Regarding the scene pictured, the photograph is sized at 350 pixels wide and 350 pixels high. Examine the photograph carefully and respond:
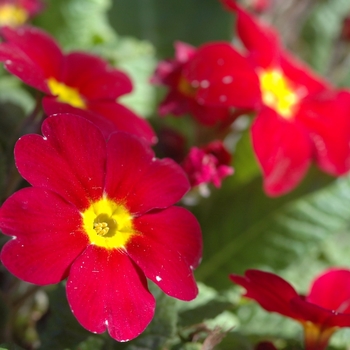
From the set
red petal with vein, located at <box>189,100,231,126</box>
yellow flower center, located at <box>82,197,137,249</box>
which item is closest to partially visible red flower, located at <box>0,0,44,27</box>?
red petal with vein, located at <box>189,100,231,126</box>

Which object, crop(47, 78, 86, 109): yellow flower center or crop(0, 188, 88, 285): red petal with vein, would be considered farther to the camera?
crop(47, 78, 86, 109): yellow flower center

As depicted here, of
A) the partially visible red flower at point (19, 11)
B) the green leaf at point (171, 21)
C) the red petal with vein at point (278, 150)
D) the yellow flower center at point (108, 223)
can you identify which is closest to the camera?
the yellow flower center at point (108, 223)

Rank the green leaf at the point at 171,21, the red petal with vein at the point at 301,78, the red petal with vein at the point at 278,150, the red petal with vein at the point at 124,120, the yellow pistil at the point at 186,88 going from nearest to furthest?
1. the red petal with vein at the point at 124,120
2. the red petal with vein at the point at 278,150
3. the yellow pistil at the point at 186,88
4. the red petal with vein at the point at 301,78
5. the green leaf at the point at 171,21

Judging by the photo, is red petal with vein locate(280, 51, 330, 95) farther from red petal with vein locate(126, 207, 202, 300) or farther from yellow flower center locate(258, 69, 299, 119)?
red petal with vein locate(126, 207, 202, 300)

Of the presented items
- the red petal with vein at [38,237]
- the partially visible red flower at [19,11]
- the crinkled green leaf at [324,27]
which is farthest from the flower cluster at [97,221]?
the crinkled green leaf at [324,27]

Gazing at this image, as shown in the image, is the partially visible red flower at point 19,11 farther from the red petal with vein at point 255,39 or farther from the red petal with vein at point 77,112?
the red petal with vein at point 77,112

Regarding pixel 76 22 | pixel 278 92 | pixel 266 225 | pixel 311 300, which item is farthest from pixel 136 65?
pixel 311 300
